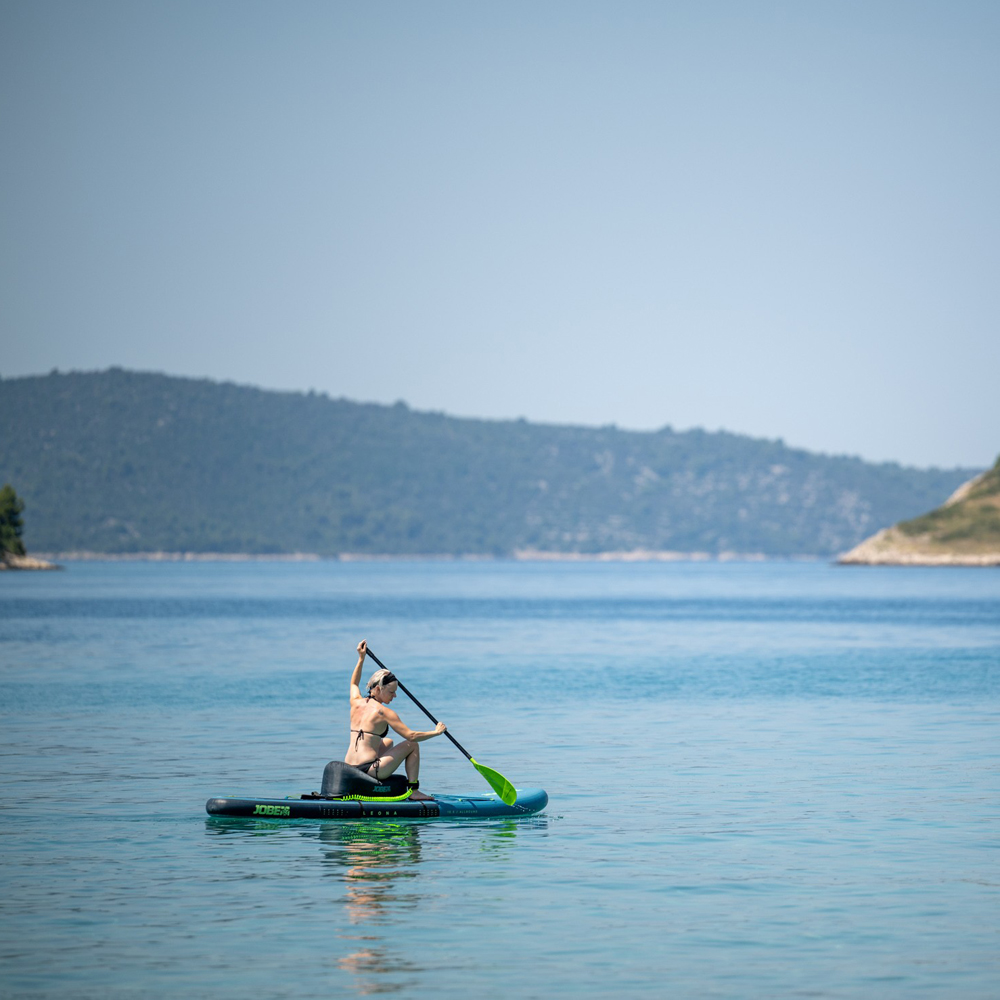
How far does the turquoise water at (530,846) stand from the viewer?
14.3 meters

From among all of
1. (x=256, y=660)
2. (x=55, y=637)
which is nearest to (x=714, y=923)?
(x=256, y=660)

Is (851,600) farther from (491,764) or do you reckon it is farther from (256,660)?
(491,764)

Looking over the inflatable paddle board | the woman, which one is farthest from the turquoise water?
the woman

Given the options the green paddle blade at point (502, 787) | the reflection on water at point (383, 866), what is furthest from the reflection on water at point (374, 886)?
the green paddle blade at point (502, 787)

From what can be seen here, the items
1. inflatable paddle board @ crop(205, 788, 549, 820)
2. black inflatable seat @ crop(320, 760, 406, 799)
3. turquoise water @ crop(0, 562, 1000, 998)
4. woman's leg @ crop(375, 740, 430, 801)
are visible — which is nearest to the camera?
turquoise water @ crop(0, 562, 1000, 998)

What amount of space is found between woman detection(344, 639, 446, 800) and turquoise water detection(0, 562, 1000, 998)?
2.84ft

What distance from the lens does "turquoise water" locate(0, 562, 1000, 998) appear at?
1428 cm

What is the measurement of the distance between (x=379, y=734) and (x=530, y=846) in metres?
2.53

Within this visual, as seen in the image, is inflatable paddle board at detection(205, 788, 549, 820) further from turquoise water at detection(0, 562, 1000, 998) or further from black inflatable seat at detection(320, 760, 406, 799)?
turquoise water at detection(0, 562, 1000, 998)

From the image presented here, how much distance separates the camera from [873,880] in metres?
18.0

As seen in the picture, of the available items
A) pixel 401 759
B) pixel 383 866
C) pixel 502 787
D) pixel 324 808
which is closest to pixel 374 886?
pixel 383 866

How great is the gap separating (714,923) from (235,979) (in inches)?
199

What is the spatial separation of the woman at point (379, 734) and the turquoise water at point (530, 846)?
0.87 metres

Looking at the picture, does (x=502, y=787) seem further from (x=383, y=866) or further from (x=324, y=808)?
(x=383, y=866)
